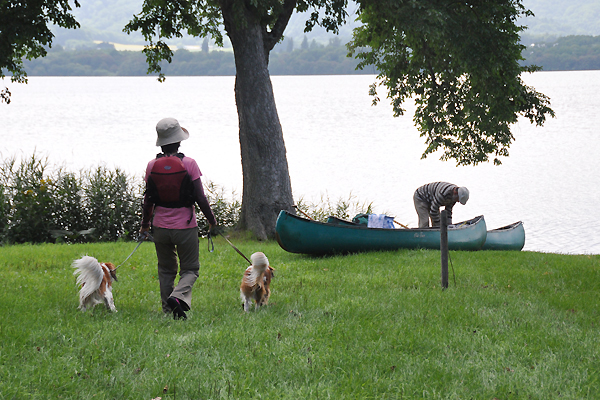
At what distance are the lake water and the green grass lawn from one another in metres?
12.4

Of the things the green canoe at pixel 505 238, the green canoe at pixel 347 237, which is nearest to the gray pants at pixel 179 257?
the green canoe at pixel 347 237

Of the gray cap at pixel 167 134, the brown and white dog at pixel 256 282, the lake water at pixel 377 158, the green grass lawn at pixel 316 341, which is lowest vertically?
the green grass lawn at pixel 316 341

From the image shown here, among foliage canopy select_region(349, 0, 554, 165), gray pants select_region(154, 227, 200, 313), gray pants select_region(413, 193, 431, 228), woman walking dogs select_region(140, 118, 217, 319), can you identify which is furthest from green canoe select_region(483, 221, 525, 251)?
woman walking dogs select_region(140, 118, 217, 319)

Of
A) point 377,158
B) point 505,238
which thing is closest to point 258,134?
point 505,238

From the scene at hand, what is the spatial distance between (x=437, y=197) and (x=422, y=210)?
3.70 feet

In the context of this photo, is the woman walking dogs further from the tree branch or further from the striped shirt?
the tree branch

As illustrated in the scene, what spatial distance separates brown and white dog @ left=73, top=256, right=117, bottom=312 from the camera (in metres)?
6.42

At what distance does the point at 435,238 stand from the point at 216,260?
16.2 feet

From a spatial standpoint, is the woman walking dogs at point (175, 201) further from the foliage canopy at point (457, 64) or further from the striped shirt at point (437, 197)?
the foliage canopy at point (457, 64)

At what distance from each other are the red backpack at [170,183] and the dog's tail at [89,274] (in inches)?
39.9

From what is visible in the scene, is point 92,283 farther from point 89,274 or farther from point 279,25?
point 279,25

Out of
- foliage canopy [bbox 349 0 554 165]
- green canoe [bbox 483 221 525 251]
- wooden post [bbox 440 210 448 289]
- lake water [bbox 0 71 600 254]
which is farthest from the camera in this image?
lake water [bbox 0 71 600 254]

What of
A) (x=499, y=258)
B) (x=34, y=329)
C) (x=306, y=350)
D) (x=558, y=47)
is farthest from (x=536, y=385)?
(x=558, y=47)

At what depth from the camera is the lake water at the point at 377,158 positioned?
82.1ft
